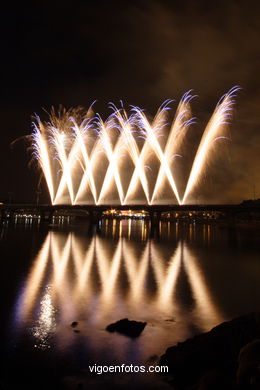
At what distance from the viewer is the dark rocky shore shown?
6.41m

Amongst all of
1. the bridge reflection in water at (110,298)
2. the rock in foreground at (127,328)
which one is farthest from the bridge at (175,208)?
the rock in foreground at (127,328)

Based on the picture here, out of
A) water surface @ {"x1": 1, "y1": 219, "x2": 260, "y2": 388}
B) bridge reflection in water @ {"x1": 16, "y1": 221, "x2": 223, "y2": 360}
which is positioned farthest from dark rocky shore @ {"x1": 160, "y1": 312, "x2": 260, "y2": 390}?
bridge reflection in water @ {"x1": 16, "y1": 221, "x2": 223, "y2": 360}

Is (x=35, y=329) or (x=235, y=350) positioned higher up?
(x=235, y=350)

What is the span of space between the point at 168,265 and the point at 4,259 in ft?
52.3

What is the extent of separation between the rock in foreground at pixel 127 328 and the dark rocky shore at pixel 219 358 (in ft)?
7.42

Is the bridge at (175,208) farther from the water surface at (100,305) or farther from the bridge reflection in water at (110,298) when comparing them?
the bridge reflection in water at (110,298)

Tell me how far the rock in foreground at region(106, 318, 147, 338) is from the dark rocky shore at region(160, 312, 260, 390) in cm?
226

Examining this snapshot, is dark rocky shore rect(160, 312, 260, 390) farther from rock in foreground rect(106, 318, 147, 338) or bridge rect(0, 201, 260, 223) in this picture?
bridge rect(0, 201, 260, 223)

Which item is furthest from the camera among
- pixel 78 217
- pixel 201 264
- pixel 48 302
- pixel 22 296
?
pixel 78 217

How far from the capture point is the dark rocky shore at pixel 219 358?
6.41m

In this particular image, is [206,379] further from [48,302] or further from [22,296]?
[22,296]

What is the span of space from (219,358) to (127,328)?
4465 mm

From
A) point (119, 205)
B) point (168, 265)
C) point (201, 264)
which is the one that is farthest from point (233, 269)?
point (119, 205)

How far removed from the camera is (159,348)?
10312 mm
